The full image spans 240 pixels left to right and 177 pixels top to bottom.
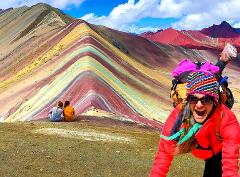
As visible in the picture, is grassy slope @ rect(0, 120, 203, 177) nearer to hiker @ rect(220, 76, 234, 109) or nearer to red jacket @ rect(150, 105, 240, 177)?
hiker @ rect(220, 76, 234, 109)

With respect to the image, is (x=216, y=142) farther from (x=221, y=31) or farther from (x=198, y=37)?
(x=221, y=31)

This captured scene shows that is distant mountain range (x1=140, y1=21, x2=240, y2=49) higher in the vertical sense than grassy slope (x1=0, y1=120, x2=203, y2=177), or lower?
higher

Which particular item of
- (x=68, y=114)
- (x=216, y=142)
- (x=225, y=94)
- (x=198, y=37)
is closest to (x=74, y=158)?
(x=225, y=94)

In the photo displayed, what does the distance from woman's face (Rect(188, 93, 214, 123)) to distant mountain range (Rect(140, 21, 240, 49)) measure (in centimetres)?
11317

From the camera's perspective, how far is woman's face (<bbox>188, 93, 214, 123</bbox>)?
170 inches

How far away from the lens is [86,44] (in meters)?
45.1

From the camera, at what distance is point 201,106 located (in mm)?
4324

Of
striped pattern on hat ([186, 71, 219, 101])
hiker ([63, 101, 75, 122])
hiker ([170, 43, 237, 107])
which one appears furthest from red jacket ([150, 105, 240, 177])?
hiker ([63, 101, 75, 122])

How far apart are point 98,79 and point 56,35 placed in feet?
87.6

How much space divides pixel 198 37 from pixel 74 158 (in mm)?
120558

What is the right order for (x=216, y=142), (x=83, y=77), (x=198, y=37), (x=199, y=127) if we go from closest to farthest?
(x=199, y=127)
(x=216, y=142)
(x=83, y=77)
(x=198, y=37)

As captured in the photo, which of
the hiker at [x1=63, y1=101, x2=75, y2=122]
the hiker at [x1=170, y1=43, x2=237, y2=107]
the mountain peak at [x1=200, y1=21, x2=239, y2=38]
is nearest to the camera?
the hiker at [x1=170, y1=43, x2=237, y2=107]

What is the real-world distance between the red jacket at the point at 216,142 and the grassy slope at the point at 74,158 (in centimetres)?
658

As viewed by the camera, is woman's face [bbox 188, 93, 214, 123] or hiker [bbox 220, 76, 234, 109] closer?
woman's face [bbox 188, 93, 214, 123]
